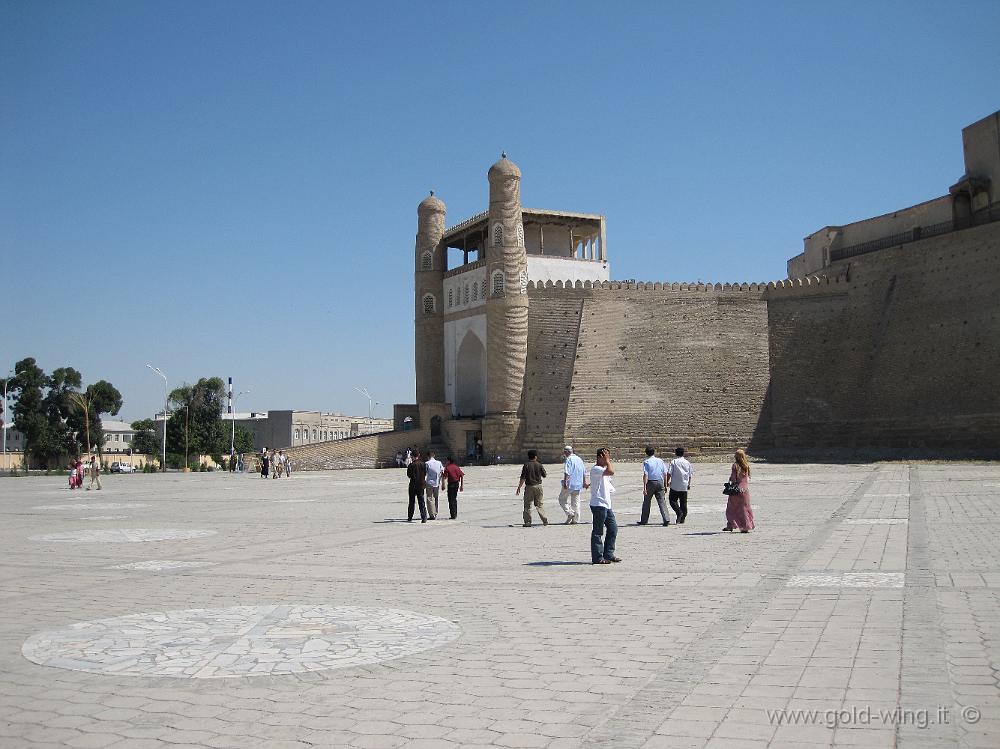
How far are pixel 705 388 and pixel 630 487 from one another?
16091mm

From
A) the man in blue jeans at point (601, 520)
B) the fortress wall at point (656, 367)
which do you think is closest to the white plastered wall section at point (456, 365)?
the fortress wall at point (656, 367)

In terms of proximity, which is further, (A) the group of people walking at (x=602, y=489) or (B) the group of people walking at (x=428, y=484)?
(B) the group of people walking at (x=428, y=484)

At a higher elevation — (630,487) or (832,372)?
(832,372)

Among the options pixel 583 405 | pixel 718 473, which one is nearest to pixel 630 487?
pixel 718 473

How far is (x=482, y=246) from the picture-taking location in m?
44.1

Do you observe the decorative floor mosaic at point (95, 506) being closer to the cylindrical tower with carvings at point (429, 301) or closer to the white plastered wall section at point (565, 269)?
the white plastered wall section at point (565, 269)

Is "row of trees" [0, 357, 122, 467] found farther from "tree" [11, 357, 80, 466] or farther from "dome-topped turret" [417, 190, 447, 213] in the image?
"dome-topped turret" [417, 190, 447, 213]

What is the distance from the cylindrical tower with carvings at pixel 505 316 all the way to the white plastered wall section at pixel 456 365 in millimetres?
3824

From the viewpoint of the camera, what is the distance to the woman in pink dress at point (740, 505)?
35.2ft

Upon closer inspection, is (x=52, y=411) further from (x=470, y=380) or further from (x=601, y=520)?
(x=601, y=520)

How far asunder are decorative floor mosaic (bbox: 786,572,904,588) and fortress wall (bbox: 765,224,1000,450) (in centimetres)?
2455

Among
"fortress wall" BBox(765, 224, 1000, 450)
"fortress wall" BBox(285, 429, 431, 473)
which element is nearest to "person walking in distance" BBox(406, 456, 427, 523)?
"fortress wall" BBox(765, 224, 1000, 450)

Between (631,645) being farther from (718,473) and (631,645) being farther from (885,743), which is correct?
(718,473)

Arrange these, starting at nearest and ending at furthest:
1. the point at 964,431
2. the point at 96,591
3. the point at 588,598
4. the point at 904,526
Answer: the point at 588,598 < the point at 96,591 < the point at 904,526 < the point at 964,431
